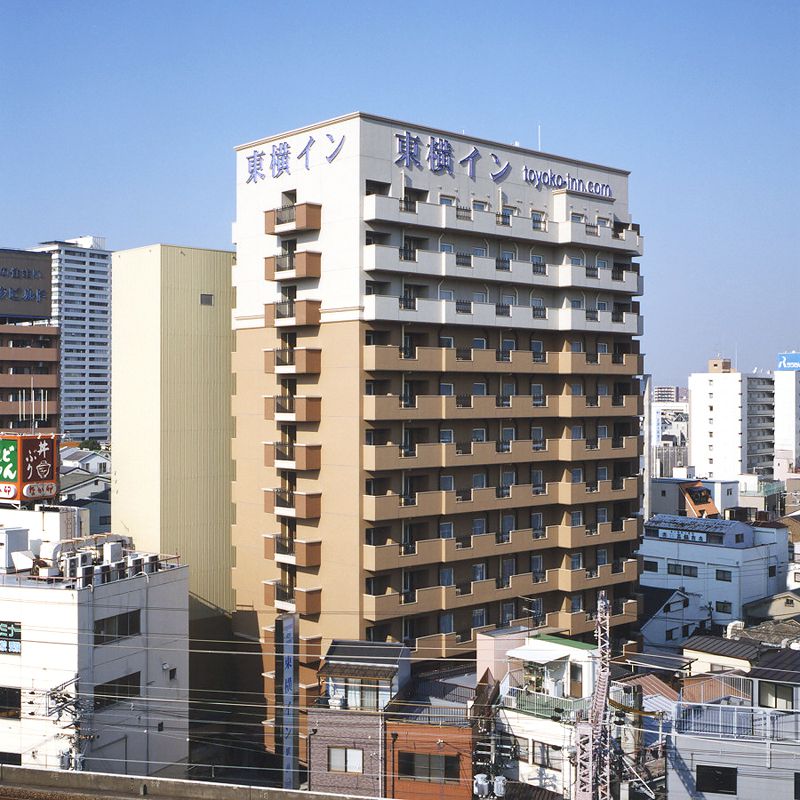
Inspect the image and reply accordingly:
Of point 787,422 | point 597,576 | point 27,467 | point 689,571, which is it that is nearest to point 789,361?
point 787,422

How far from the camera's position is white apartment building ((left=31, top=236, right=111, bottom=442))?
151250mm

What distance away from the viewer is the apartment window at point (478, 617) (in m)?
35.7

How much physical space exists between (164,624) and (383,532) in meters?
7.97

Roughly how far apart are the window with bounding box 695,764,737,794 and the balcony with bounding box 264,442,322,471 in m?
15.7

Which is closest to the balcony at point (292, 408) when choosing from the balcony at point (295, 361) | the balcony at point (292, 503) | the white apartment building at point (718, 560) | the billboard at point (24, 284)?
the balcony at point (295, 361)

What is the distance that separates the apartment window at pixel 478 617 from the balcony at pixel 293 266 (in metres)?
13.9

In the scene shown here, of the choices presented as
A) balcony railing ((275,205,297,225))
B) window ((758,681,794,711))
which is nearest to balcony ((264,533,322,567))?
balcony railing ((275,205,297,225))

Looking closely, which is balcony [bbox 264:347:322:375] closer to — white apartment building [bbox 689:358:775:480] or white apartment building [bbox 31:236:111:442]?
white apartment building [bbox 689:358:775:480]

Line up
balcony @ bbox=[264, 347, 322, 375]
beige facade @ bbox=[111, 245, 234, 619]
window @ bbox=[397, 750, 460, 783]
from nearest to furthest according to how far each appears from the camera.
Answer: window @ bbox=[397, 750, 460, 783] → balcony @ bbox=[264, 347, 322, 375] → beige facade @ bbox=[111, 245, 234, 619]

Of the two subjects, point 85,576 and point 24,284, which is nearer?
point 85,576

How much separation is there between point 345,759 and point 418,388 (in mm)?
13433

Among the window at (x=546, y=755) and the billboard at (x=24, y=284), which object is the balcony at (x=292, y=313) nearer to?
the window at (x=546, y=755)

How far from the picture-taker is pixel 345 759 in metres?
26.6

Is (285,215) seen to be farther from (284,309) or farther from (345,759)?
(345,759)
